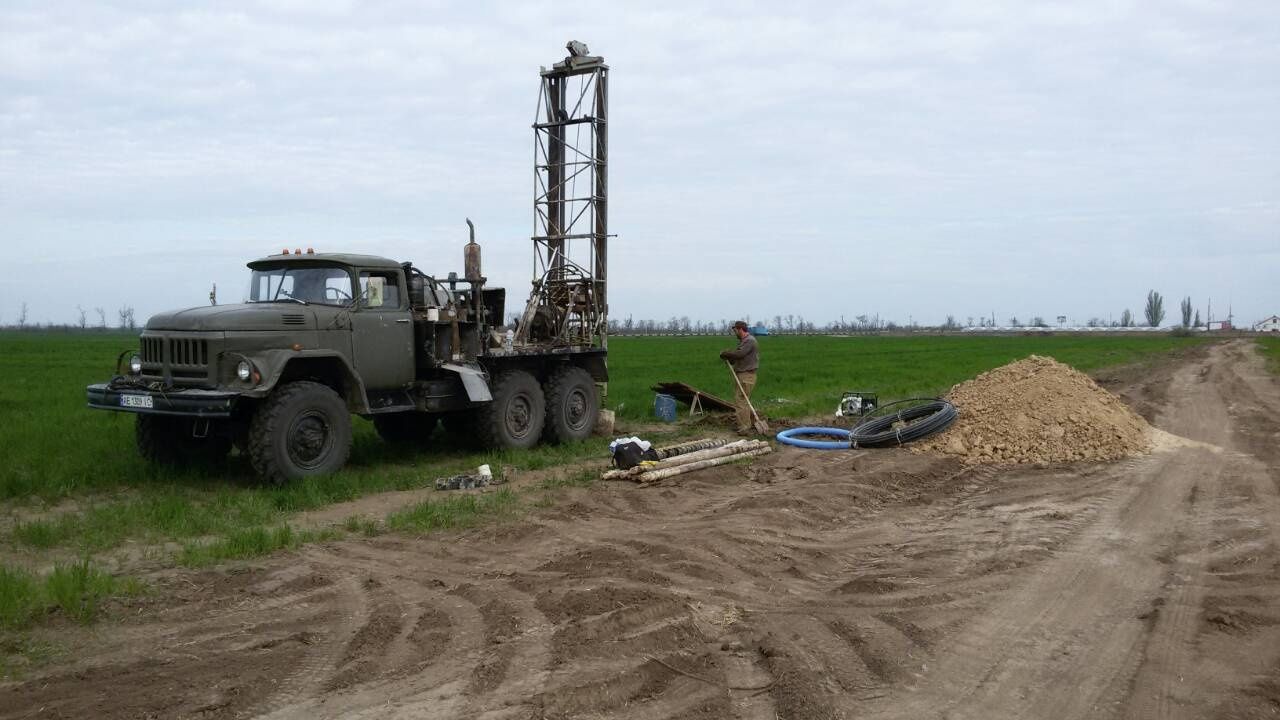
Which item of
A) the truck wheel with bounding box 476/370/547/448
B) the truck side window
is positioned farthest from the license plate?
the truck wheel with bounding box 476/370/547/448

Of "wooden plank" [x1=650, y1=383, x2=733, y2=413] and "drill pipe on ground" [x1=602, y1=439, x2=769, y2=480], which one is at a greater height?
"wooden plank" [x1=650, y1=383, x2=733, y2=413]

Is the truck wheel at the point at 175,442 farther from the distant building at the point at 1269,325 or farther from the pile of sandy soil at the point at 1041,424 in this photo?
the distant building at the point at 1269,325

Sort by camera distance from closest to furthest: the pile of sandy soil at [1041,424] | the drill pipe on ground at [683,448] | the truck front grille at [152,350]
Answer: the truck front grille at [152,350]
the drill pipe on ground at [683,448]
the pile of sandy soil at [1041,424]

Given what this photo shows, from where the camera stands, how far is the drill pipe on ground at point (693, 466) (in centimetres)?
990

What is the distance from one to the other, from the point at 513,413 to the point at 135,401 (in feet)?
15.2

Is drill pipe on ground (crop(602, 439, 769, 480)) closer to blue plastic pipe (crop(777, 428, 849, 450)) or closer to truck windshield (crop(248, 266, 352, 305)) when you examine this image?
blue plastic pipe (crop(777, 428, 849, 450))

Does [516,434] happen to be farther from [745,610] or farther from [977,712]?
[977,712]

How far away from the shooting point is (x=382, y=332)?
34.8 ft

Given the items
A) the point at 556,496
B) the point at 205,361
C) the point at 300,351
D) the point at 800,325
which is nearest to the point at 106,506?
the point at 205,361

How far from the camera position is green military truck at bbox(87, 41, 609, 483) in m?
9.10

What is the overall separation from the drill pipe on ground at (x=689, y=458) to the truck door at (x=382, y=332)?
110 inches

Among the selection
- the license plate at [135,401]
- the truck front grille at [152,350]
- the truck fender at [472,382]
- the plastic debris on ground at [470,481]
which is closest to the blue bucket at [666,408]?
the truck fender at [472,382]

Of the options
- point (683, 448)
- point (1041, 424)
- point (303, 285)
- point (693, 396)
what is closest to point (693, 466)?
point (683, 448)

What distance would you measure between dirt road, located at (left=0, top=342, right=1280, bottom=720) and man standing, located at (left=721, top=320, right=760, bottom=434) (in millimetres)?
5452
